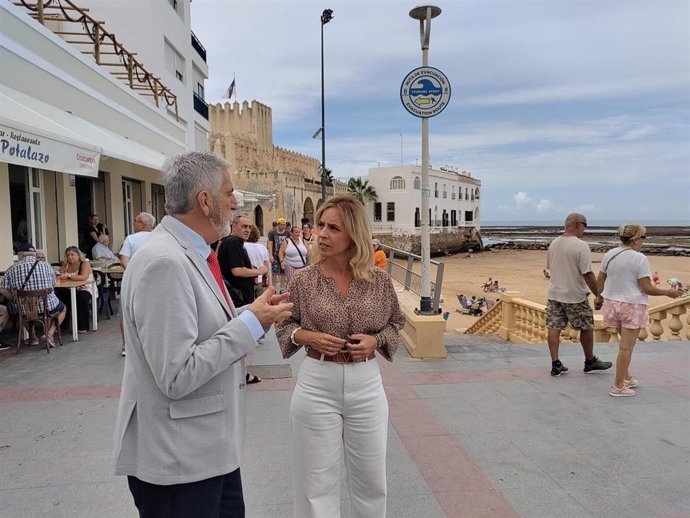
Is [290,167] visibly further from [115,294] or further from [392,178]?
[115,294]

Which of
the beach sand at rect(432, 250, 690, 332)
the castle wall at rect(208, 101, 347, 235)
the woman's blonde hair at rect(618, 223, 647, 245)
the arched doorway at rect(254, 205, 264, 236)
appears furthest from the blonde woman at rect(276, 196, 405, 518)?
the arched doorway at rect(254, 205, 264, 236)

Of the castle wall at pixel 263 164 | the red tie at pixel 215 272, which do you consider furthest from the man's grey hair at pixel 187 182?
the castle wall at pixel 263 164

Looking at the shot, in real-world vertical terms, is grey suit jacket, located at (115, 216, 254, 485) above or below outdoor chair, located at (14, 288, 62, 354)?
above

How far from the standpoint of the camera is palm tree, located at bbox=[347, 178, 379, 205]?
5438 centimetres

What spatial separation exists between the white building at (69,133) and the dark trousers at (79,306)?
1.00 metres

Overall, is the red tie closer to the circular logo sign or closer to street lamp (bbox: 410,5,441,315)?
street lamp (bbox: 410,5,441,315)

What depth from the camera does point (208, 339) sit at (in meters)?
1.66

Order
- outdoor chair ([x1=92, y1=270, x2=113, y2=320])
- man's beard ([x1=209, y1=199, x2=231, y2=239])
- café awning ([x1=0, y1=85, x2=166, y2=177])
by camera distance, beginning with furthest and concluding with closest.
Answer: outdoor chair ([x1=92, y1=270, x2=113, y2=320]) < café awning ([x1=0, y1=85, x2=166, y2=177]) < man's beard ([x1=209, y1=199, x2=231, y2=239])

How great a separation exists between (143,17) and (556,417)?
1780 cm

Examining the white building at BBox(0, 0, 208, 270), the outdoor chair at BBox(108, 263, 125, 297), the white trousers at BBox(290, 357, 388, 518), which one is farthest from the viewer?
the outdoor chair at BBox(108, 263, 125, 297)

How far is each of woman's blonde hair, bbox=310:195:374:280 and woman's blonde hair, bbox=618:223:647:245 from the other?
360cm

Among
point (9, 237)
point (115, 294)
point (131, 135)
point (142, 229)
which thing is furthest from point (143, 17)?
point (142, 229)

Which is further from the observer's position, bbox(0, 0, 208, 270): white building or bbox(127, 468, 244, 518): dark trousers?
bbox(0, 0, 208, 270): white building

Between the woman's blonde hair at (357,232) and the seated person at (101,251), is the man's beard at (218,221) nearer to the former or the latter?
the woman's blonde hair at (357,232)
